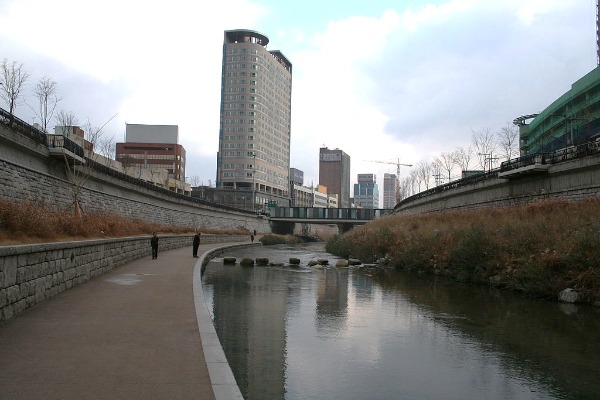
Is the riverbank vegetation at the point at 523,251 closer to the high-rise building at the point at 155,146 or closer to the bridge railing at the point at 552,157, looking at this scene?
the bridge railing at the point at 552,157

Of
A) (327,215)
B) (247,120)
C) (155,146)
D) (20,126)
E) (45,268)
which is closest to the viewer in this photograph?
(45,268)

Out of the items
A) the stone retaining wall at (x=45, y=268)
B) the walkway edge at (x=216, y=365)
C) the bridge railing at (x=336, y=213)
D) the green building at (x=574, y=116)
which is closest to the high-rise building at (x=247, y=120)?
the bridge railing at (x=336, y=213)

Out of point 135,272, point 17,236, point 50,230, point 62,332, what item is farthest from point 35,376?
point 135,272

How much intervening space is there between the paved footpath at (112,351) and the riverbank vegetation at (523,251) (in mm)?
12066

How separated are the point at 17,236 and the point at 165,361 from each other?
829cm

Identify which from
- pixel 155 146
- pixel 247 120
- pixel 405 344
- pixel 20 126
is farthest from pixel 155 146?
pixel 405 344

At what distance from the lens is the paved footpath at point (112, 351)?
5.80 metres

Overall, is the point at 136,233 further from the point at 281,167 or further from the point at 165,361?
the point at 281,167

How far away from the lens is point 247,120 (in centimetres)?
16212

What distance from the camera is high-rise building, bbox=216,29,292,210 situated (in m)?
158

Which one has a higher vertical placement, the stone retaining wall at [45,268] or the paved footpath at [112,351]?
the stone retaining wall at [45,268]

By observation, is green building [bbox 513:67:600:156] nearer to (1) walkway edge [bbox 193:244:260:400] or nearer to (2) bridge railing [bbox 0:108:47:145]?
(2) bridge railing [bbox 0:108:47:145]

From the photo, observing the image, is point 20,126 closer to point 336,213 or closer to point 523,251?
point 523,251

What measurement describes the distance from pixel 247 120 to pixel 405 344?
155 metres
